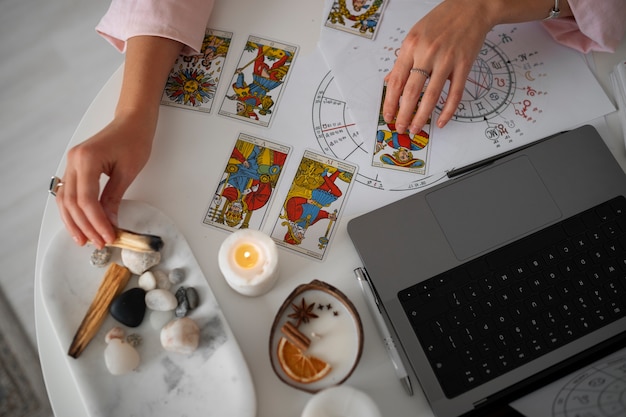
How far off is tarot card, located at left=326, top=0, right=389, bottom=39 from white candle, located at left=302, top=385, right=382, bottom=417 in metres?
0.54

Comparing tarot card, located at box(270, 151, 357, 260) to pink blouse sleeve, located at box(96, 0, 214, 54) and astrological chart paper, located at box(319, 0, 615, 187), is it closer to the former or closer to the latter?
astrological chart paper, located at box(319, 0, 615, 187)

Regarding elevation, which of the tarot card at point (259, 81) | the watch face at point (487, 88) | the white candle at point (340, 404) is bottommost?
the white candle at point (340, 404)

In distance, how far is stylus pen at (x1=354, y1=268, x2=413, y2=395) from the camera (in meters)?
0.57

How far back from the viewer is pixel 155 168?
68 cm

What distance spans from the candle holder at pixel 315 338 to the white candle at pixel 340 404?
0.04 meters

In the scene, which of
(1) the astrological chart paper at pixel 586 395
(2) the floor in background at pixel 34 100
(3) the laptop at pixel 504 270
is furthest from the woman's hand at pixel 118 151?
(2) the floor in background at pixel 34 100

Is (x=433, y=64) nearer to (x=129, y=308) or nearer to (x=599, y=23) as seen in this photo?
(x=599, y=23)

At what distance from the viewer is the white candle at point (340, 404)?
0.50m

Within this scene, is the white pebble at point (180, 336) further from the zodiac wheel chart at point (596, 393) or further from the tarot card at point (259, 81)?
the zodiac wheel chart at point (596, 393)

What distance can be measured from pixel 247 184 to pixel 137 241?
0.57ft

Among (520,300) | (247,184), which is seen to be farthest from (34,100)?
(520,300)

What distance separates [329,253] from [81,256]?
332mm

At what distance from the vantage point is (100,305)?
592 millimetres

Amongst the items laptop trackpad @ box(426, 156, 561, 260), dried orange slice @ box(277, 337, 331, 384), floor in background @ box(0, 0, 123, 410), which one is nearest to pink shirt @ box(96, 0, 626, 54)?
laptop trackpad @ box(426, 156, 561, 260)
